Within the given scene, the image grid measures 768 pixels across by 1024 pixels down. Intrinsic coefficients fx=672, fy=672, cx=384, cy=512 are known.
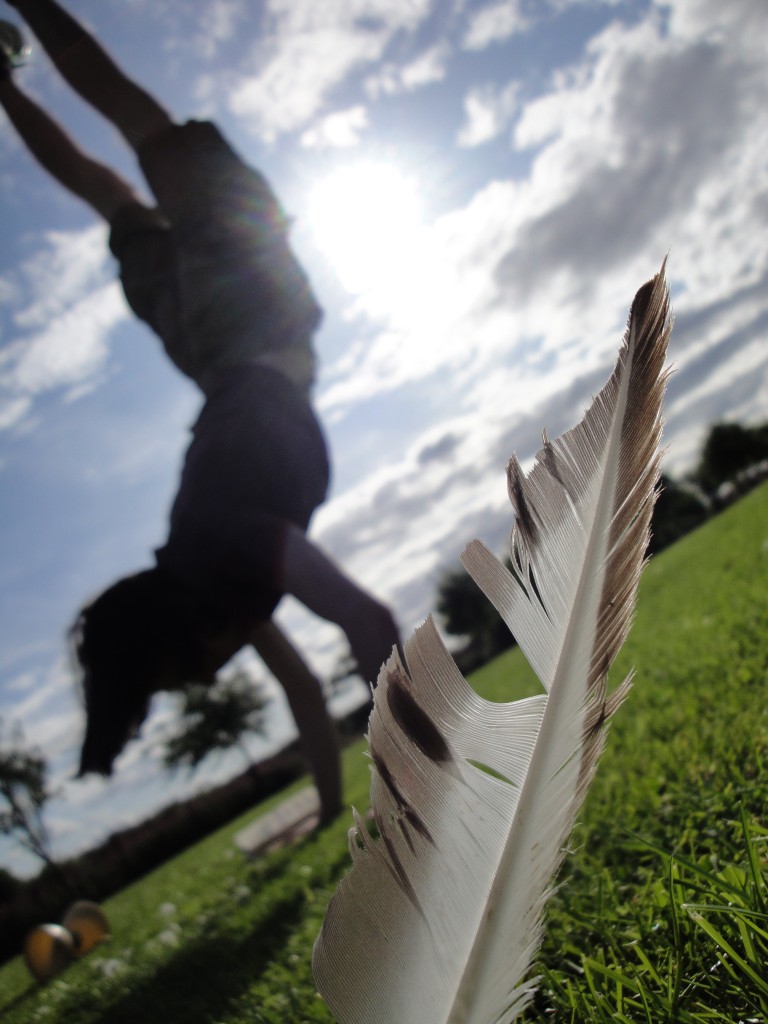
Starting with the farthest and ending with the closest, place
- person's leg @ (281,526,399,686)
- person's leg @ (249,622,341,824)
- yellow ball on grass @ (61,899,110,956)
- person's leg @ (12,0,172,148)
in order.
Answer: yellow ball on grass @ (61,899,110,956)
person's leg @ (249,622,341,824)
person's leg @ (12,0,172,148)
person's leg @ (281,526,399,686)

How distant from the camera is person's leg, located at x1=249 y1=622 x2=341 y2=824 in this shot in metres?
4.05

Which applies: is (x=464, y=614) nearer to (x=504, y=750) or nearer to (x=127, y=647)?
(x=127, y=647)

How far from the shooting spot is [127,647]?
3.02 metres

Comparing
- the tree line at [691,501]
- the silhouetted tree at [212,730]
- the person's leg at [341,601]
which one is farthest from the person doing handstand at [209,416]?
the tree line at [691,501]

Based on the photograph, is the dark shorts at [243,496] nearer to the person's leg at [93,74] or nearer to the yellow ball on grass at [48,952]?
the person's leg at [93,74]

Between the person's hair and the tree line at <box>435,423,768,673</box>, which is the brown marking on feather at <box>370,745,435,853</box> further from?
the tree line at <box>435,423,768,673</box>

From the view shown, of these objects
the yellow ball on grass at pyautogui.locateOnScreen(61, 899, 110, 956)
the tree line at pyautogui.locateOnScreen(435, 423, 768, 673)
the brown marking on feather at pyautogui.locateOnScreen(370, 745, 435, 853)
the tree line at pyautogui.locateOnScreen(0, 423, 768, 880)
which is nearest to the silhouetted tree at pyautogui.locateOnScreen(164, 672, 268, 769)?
the tree line at pyautogui.locateOnScreen(0, 423, 768, 880)

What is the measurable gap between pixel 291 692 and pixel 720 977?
3371mm

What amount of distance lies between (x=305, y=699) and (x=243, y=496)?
5.79 feet

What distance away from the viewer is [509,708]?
3.23ft

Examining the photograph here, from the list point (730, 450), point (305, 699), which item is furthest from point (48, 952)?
point (730, 450)

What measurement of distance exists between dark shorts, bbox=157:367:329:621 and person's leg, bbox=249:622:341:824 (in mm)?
897

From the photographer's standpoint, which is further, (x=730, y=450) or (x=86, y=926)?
(x=730, y=450)

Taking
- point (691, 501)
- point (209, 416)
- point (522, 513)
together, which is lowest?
point (691, 501)
